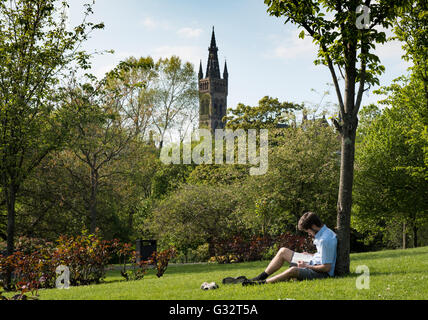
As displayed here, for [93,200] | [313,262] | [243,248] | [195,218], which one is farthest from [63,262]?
[195,218]

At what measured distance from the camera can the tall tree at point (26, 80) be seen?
535 inches

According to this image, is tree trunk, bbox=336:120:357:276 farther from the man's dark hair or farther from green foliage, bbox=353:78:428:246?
green foliage, bbox=353:78:428:246

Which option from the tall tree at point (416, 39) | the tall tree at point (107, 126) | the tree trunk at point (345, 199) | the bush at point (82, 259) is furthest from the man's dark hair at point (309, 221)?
the tall tree at point (416, 39)

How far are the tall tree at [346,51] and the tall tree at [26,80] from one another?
793 cm

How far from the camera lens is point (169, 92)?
3919cm

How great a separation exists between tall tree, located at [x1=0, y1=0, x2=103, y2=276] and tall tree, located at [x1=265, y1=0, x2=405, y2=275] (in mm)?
7931

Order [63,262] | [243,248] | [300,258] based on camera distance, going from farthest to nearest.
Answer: [243,248] → [63,262] → [300,258]

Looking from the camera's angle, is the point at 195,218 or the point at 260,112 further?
the point at 260,112

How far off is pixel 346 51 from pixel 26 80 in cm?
970

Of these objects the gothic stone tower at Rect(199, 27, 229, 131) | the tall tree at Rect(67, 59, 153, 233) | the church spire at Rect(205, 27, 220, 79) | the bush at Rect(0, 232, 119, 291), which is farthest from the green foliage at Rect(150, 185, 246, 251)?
the church spire at Rect(205, 27, 220, 79)

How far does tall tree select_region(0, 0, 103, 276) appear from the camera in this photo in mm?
13602

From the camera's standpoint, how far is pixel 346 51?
29.7ft

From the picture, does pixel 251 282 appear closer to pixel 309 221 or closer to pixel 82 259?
pixel 309 221
